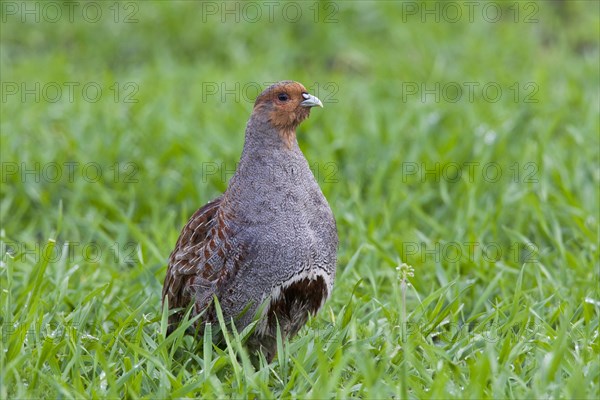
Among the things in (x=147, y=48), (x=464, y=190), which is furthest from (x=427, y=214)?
(x=147, y=48)

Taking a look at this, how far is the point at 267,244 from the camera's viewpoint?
3463 millimetres

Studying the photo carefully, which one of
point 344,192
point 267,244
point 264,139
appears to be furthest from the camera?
point 344,192

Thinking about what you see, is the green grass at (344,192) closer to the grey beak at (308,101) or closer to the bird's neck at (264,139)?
the bird's neck at (264,139)

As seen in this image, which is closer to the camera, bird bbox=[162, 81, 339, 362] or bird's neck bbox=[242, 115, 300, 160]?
bird bbox=[162, 81, 339, 362]

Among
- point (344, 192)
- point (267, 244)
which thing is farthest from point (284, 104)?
point (344, 192)

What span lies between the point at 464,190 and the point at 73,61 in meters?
3.84

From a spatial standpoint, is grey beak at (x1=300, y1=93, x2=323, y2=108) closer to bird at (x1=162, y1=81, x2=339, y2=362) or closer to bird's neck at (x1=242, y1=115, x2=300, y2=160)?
bird at (x1=162, y1=81, x2=339, y2=362)

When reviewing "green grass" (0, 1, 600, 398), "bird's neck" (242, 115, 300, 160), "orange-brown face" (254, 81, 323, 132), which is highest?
"orange-brown face" (254, 81, 323, 132)

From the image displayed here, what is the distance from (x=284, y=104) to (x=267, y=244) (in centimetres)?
56

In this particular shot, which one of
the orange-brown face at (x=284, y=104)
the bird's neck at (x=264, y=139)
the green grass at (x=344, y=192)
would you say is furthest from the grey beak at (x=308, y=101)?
the green grass at (x=344, y=192)

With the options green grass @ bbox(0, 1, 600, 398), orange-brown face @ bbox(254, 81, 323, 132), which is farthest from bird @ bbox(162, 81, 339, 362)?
green grass @ bbox(0, 1, 600, 398)

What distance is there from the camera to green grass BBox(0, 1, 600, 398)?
3383 millimetres

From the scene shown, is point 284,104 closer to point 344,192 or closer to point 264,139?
point 264,139

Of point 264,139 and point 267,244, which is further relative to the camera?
point 264,139
